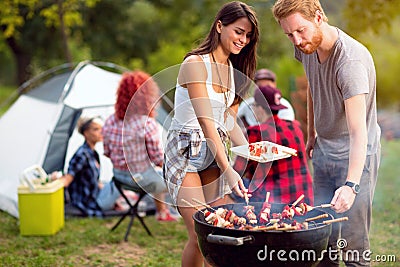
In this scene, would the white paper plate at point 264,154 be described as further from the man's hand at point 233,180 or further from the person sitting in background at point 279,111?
the person sitting in background at point 279,111

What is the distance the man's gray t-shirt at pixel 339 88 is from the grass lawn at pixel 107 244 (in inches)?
50.7

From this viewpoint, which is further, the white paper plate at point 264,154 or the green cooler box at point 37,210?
the green cooler box at point 37,210

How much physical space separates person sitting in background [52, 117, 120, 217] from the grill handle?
9.73ft

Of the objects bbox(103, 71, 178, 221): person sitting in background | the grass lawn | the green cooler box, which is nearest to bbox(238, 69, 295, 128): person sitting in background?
bbox(103, 71, 178, 221): person sitting in background

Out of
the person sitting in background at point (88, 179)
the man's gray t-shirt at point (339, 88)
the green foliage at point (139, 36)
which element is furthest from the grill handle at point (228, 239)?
the green foliage at point (139, 36)

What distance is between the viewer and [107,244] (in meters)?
4.41

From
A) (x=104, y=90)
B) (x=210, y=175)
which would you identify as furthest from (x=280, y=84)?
(x=210, y=175)

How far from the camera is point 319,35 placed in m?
2.54

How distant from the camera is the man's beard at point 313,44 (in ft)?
8.25

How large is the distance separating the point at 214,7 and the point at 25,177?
10663 millimetres

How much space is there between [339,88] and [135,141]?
2.23 meters

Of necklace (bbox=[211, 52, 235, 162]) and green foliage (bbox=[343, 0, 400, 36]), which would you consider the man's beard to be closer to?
necklace (bbox=[211, 52, 235, 162])

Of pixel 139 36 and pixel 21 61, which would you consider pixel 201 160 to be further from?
pixel 21 61

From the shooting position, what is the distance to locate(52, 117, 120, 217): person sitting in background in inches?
200
